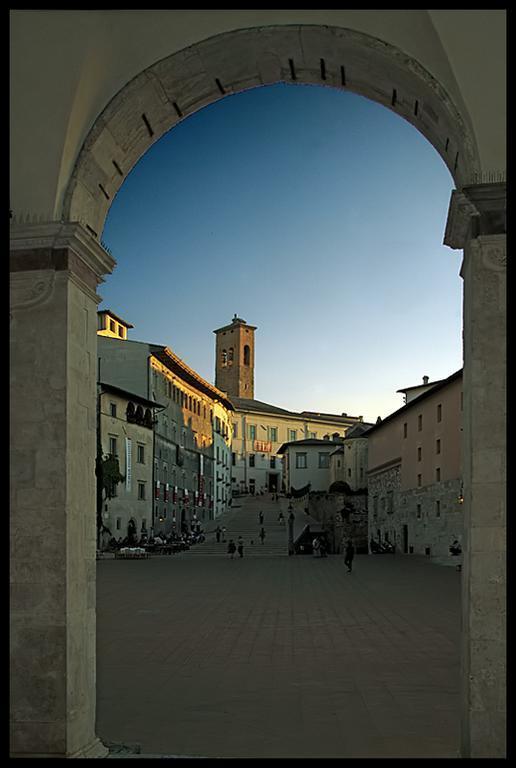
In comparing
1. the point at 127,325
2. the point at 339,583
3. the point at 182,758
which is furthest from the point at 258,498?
the point at 182,758

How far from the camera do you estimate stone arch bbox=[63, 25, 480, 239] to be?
280 inches

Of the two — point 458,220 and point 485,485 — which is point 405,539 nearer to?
point 458,220

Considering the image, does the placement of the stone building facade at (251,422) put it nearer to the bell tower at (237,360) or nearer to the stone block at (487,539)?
the bell tower at (237,360)

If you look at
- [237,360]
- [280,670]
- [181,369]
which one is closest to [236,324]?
[237,360]

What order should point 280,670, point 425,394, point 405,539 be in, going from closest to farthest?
1. point 280,670
2. point 425,394
3. point 405,539

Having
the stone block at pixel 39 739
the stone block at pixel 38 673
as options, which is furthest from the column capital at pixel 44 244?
the stone block at pixel 39 739

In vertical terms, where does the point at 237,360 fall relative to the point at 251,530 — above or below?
above

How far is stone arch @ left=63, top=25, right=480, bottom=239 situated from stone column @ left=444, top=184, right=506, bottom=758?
57 cm

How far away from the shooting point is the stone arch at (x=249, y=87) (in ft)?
23.3

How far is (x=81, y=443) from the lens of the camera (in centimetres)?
732

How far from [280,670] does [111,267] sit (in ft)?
23.2

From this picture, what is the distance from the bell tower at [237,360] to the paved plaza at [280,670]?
8890cm

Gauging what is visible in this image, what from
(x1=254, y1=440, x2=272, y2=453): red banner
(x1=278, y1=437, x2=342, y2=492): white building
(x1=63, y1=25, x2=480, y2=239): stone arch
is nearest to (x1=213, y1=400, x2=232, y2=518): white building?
(x1=278, y1=437, x2=342, y2=492): white building

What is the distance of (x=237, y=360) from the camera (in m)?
115
